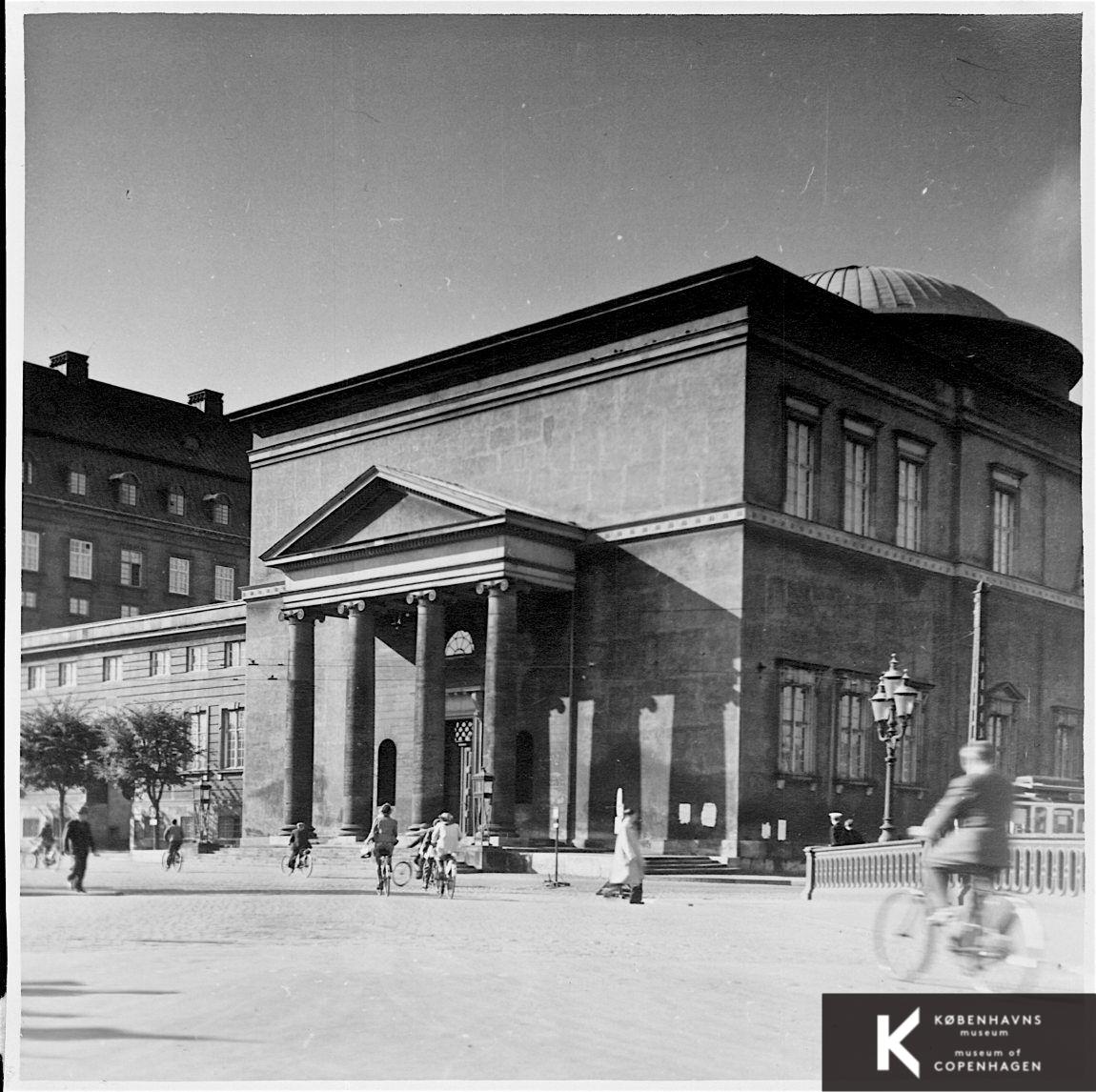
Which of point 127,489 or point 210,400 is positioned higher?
point 210,400

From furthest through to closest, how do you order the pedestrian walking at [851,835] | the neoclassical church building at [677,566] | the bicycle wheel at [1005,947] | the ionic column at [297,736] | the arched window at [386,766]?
the arched window at [386,766] < the ionic column at [297,736] < the pedestrian walking at [851,835] < the neoclassical church building at [677,566] < the bicycle wheel at [1005,947]

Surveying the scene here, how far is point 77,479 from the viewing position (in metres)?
15.1

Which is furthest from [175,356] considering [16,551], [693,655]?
[693,655]

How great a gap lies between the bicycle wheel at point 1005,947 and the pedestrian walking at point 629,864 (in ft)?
28.0

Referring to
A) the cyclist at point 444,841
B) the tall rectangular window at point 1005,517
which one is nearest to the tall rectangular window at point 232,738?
the cyclist at point 444,841

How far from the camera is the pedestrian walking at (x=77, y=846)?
43.2 ft

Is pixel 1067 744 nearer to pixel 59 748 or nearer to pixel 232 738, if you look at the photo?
pixel 59 748

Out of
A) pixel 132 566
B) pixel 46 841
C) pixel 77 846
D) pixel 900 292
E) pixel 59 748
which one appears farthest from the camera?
pixel 132 566

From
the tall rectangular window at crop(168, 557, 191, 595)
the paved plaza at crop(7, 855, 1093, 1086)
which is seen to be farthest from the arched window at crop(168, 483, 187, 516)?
the paved plaza at crop(7, 855, 1093, 1086)

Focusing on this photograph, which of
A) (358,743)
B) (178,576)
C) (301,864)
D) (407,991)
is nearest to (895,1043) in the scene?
(407,991)

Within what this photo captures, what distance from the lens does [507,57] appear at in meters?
13.1

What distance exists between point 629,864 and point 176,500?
788 cm

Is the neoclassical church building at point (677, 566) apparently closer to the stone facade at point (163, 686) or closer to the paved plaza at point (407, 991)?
the stone facade at point (163, 686)

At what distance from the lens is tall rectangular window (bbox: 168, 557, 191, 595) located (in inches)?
758
